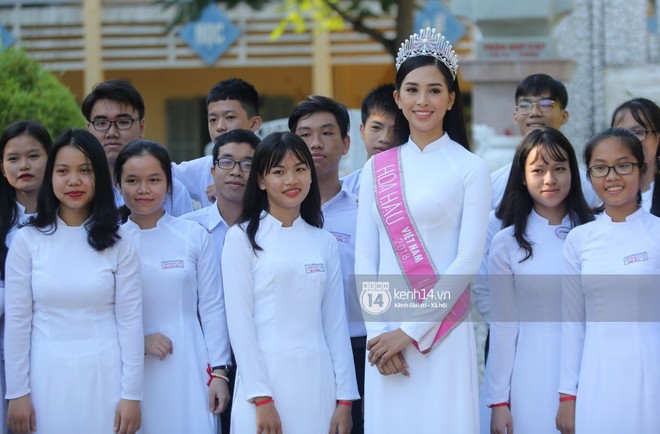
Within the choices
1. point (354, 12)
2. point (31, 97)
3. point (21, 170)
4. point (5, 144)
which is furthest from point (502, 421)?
point (354, 12)

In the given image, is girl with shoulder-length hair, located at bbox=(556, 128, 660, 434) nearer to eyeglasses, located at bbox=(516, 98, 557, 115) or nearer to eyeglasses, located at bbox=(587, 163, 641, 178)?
eyeglasses, located at bbox=(587, 163, 641, 178)

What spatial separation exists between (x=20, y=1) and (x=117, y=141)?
11772 millimetres

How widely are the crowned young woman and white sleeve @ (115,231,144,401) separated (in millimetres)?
762

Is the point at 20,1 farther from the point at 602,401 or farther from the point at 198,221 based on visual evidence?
the point at 602,401

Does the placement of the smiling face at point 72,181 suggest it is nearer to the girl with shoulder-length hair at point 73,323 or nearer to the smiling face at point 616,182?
the girl with shoulder-length hair at point 73,323

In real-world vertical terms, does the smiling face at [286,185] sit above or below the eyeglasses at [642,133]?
below

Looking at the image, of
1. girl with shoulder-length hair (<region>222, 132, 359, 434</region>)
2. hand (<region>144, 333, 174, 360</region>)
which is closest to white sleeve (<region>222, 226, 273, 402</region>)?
girl with shoulder-length hair (<region>222, 132, 359, 434</region>)

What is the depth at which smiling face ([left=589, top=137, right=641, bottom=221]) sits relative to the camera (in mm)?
3525

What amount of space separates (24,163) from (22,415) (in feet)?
3.17

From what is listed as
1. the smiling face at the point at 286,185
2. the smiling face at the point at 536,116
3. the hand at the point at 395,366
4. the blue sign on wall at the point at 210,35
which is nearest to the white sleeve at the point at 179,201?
the smiling face at the point at 286,185

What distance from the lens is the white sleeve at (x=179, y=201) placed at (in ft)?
14.2

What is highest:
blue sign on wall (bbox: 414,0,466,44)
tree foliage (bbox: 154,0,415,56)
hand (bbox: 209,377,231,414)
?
blue sign on wall (bbox: 414,0,466,44)

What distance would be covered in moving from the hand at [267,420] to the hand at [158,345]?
0.44 meters

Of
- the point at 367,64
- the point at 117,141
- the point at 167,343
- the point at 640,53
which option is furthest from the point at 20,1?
the point at 167,343
